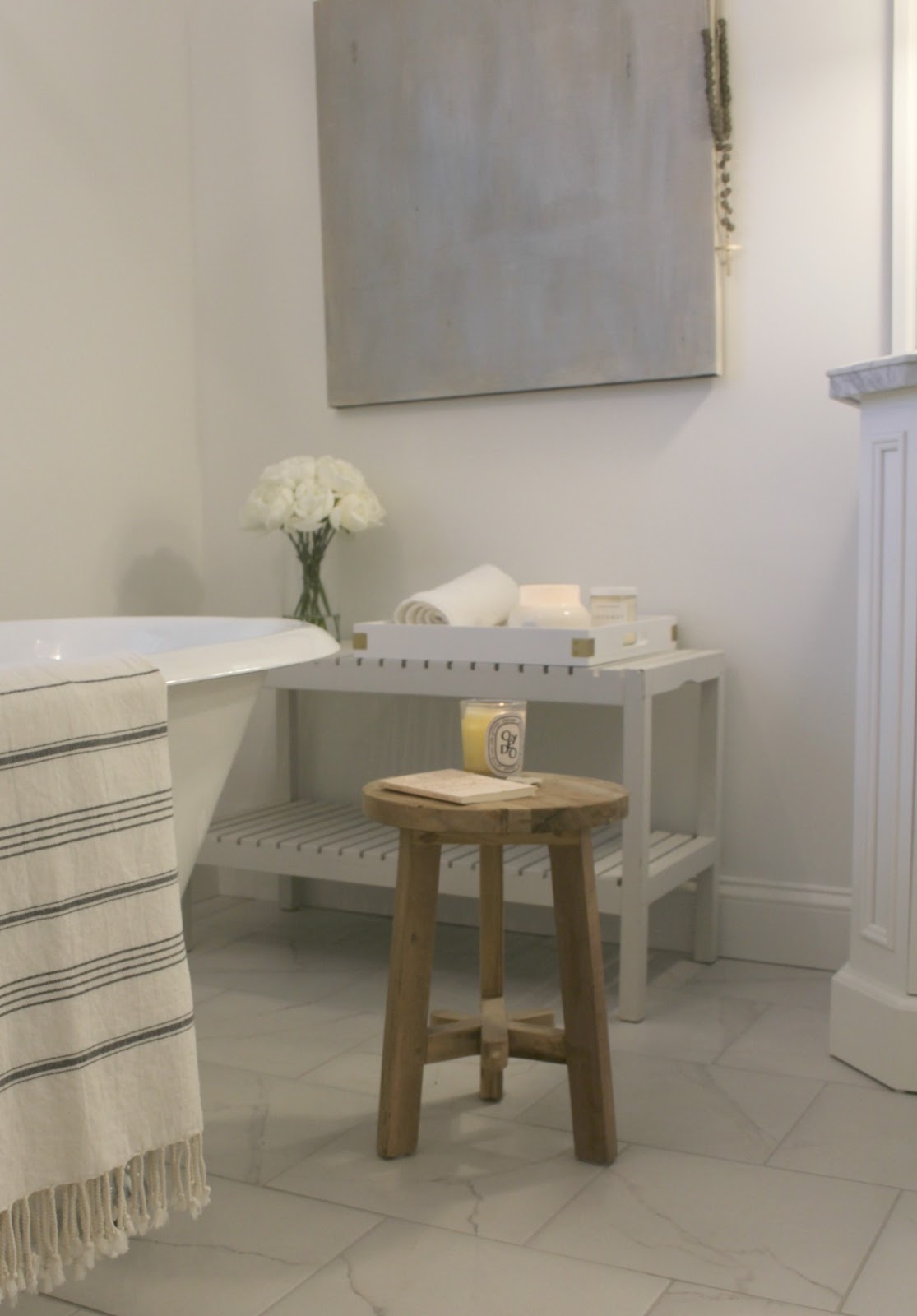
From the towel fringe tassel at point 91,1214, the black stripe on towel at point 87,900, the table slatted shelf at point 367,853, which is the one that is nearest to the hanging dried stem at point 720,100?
the table slatted shelf at point 367,853

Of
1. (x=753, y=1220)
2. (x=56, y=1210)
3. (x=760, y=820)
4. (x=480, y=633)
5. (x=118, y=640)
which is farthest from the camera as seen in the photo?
(x=760, y=820)

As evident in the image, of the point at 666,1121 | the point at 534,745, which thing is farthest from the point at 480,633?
the point at 666,1121

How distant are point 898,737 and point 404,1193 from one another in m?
0.95

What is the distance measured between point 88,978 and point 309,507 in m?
1.54

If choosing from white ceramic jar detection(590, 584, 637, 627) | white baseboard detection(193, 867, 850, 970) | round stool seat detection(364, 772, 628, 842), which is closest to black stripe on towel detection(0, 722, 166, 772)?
round stool seat detection(364, 772, 628, 842)

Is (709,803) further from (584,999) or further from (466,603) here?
(584,999)

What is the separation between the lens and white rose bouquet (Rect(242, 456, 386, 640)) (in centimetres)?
266

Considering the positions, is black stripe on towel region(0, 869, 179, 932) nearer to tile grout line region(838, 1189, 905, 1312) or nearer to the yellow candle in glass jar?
Result: the yellow candle in glass jar

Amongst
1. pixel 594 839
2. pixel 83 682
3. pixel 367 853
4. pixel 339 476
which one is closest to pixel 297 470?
pixel 339 476

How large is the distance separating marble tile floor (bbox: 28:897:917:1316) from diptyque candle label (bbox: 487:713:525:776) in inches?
20.0

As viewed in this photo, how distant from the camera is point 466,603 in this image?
245 cm

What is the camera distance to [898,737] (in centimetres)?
194

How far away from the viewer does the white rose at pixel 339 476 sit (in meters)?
2.69

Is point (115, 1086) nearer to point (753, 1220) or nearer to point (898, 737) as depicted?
point (753, 1220)
